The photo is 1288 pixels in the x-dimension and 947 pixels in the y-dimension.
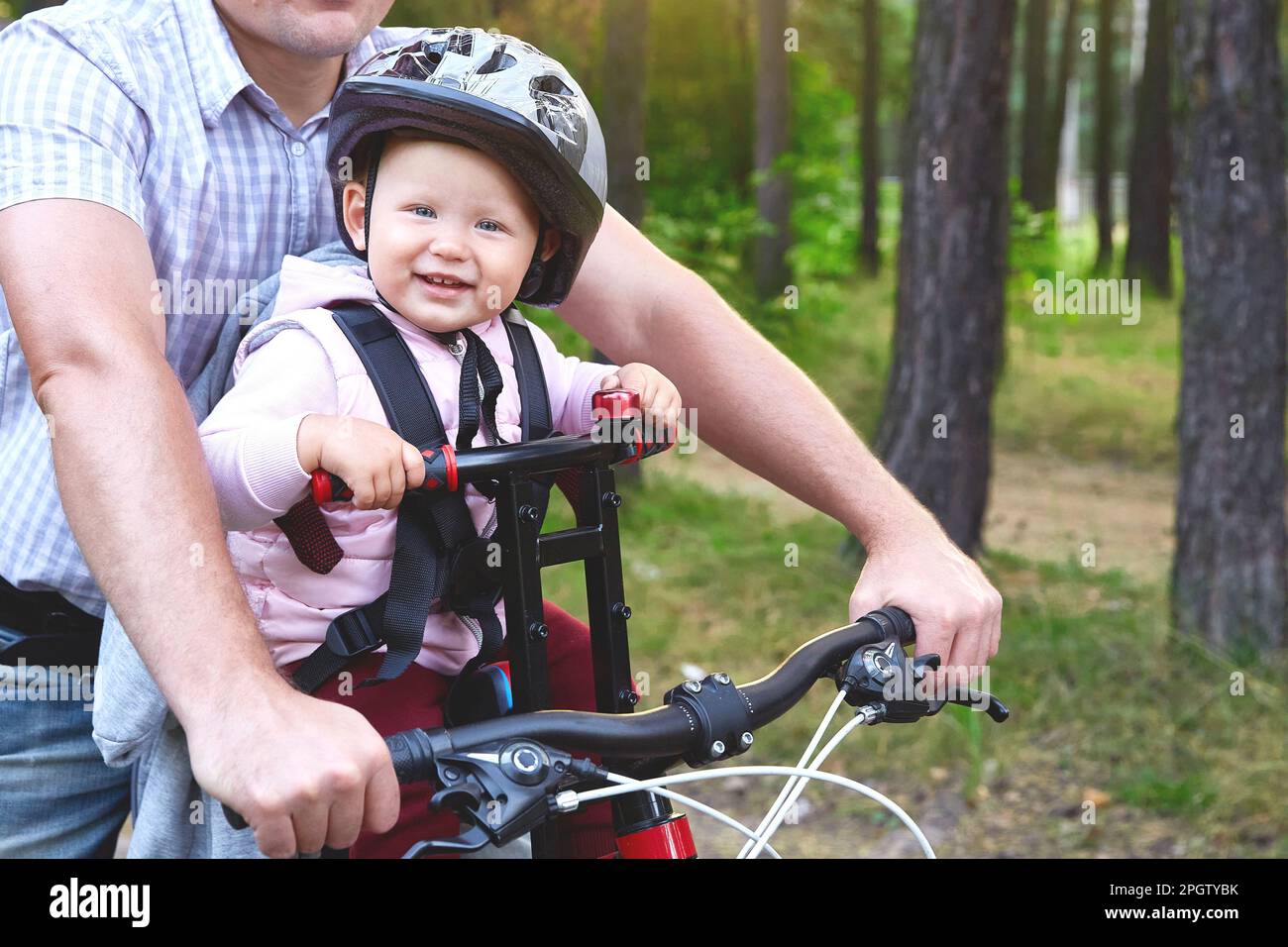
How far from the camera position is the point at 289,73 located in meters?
2.46

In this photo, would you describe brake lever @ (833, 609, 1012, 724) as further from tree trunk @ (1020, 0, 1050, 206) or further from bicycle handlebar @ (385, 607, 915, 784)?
tree trunk @ (1020, 0, 1050, 206)

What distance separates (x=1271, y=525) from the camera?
621 centimetres

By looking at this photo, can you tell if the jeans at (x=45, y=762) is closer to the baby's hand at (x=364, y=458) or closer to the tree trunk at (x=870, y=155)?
the baby's hand at (x=364, y=458)

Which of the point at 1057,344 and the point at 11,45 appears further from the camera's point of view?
the point at 1057,344

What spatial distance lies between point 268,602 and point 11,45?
0.93 m

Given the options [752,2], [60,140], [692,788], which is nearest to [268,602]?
[60,140]

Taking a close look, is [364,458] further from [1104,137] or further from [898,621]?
[1104,137]

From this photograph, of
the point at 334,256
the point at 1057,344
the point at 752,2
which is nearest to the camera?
the point at 334,256

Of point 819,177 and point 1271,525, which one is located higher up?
point 819,177

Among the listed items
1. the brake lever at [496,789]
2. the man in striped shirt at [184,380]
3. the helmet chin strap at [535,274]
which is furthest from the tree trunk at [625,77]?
the brake lever at [496,789]

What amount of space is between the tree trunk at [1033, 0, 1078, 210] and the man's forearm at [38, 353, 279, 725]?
22634 mm

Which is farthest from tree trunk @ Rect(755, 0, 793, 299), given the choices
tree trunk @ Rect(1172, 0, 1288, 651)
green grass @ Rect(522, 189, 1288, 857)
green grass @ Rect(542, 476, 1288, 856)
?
tree trunk @ Rect(1172, 0, 1288, 651)

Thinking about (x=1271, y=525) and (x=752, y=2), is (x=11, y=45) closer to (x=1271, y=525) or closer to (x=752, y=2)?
(x=1271, y=525)
